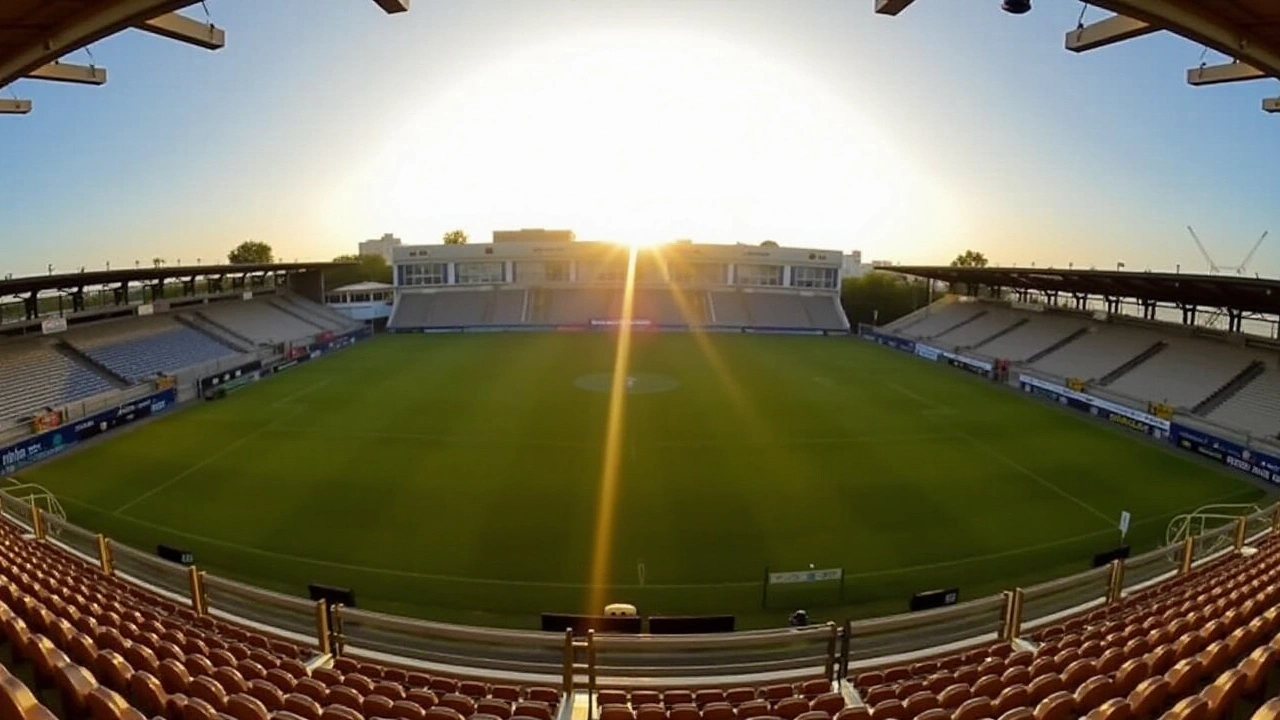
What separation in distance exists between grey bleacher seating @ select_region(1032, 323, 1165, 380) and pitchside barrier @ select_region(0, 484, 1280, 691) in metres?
29.3

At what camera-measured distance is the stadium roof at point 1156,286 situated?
27234 millimetres

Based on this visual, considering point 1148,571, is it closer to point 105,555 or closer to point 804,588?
point 804,588

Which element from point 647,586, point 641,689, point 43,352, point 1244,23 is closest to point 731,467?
point 647,586

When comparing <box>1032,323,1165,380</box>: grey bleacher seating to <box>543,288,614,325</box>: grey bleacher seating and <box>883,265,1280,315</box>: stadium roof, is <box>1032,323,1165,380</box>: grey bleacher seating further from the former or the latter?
<box>543,288,614,325</box>: grey bleacher seating

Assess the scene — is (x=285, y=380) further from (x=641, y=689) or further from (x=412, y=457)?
(x=641, y=689)

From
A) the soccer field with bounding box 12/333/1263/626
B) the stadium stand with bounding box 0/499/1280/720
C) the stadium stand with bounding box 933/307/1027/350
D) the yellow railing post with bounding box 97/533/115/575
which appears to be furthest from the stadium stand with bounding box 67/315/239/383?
the stadium stand with bounding box 933/307/1027/350

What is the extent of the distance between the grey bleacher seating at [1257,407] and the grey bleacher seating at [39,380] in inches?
1948

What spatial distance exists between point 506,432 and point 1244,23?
26.2 meters

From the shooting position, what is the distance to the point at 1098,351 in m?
39.6

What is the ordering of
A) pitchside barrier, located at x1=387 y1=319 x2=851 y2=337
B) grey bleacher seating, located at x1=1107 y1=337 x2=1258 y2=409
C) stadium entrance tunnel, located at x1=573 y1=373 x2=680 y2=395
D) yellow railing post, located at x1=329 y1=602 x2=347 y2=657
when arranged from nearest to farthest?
1. yellow railing post, located at x1=329 y1=602 x2=347 y2=657
2. grey bleacher seating, located at x1=1107 y1=337 x2=1258 y2=409
3. stadium entrance tunnel, located at x1=573 y1=373 x2=680 y2=395
4. pitchside barrier, located at x1=387 y1=319 x2=851 y2=337

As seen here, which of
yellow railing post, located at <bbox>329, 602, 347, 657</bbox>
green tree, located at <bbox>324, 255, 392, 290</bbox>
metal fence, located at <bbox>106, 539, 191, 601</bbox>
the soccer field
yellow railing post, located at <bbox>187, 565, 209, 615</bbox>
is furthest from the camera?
green tree, located at <bbox>324, 255, 392, 290</bbox>

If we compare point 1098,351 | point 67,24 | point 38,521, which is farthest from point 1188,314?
point 38,521

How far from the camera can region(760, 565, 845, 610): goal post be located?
48.4 ft

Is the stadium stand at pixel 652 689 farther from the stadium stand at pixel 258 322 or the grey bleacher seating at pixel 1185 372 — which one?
the stadium stand at pixel 258 322
